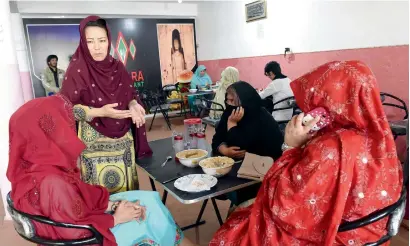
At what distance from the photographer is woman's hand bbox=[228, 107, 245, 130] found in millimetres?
1853

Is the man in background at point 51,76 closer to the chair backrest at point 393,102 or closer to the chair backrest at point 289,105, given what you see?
the chair backrest at point 289,105

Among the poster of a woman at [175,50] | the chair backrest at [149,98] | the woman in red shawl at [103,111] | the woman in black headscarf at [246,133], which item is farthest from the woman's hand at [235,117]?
the poster of a woman at [175,50]

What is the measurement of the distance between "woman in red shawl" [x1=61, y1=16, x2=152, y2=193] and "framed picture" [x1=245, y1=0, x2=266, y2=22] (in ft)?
12.9

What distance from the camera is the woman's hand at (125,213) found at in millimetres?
1248

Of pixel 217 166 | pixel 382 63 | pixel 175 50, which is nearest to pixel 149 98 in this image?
pixel 175 50

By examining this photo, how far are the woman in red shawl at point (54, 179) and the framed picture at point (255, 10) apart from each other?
4540 millimetres

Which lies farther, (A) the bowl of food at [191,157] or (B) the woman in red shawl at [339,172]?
(A) the bowl of food at [191,157]

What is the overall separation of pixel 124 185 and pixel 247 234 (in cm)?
89

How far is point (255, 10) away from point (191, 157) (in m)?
4.34

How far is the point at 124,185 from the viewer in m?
1.79

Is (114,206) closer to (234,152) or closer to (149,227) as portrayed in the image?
(149,227)

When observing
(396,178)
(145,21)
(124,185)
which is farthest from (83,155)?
(145,21)

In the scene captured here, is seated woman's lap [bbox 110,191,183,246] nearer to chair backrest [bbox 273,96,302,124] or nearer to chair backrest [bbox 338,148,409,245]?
chair backrest [bbox 338,148,409,245]

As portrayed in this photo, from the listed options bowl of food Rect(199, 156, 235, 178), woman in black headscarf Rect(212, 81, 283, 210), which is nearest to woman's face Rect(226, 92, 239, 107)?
woman in black headscarf Rect(212, 81, 283, 210)
